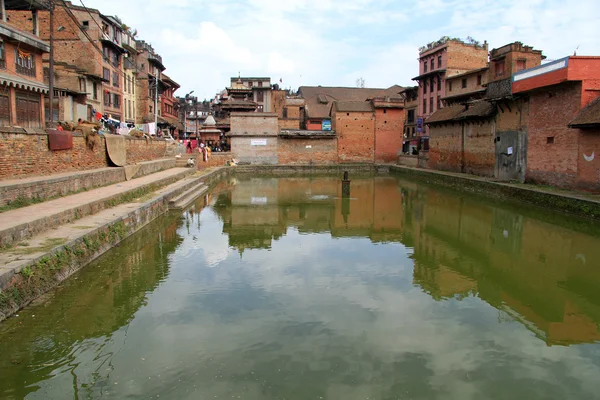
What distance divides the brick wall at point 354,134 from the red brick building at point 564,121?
18148mm

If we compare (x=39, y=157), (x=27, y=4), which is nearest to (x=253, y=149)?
(x=27, y=4)

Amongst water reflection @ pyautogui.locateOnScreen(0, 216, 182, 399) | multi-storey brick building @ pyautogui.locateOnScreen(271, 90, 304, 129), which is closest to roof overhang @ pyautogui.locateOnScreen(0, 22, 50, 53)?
water reflection @ pyautogui.locateOnScreen(0, 216, 182, 399)

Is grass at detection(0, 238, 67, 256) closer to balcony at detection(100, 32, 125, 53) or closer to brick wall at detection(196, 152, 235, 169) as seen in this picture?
balcony at detection(100, 32, 125, 53)

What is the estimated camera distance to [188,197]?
642 inches

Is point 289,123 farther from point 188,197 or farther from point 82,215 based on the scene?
point 82,215

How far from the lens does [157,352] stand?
4.64m

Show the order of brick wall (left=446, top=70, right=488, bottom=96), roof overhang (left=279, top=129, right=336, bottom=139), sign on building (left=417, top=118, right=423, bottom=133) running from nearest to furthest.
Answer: brick wall (left=446, top=70, right=488, bottom=96) < roof overhang (left=279, top=129, right=336, bottom=139) < sign on building (left=417, top=118, right=423, bottom=133)

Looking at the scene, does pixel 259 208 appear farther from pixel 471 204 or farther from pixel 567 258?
pixel 567 258

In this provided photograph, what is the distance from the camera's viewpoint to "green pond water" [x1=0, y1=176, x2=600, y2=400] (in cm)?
410

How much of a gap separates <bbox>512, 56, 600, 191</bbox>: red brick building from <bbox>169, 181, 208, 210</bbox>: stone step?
12127mm

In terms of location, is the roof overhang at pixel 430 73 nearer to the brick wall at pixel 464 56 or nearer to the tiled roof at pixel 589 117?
the brick wall at pixel 464 56

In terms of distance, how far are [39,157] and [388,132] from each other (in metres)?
27.7

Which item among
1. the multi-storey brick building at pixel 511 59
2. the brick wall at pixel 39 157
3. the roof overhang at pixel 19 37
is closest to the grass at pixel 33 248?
the brick wall at pixel 39 157

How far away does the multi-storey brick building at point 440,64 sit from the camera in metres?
35.2
